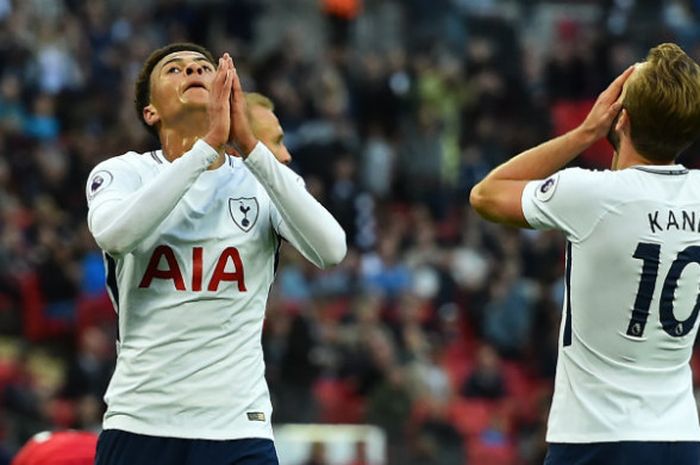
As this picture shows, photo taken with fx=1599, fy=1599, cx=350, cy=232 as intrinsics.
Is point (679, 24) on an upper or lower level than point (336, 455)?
upper

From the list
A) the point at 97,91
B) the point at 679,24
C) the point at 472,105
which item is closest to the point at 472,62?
the point at 472,105

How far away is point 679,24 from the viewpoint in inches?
842

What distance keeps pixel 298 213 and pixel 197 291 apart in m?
0.44

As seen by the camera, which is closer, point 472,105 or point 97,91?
point 97,91

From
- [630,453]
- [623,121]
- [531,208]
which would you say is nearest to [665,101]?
[623,121]

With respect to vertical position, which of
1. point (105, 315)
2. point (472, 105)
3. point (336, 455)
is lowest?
point (336, 455)

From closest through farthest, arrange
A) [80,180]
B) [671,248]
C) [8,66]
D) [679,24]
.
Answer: [671,248] < [80,180] < [8,66] < [679,24]

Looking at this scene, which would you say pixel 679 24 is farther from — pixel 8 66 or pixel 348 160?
pixel 8 66

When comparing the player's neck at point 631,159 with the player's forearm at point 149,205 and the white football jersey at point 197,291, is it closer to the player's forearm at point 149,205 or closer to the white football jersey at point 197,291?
the white football jersey at point 197,291

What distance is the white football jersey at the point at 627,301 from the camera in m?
5.12

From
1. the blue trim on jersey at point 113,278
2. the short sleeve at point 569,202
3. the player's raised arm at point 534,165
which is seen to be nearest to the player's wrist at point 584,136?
the player's raised arm at point 534,165

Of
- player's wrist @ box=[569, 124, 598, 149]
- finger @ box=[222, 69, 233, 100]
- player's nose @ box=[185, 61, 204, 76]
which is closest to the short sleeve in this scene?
player's wrist @ box=[569, 124, 598, 149]

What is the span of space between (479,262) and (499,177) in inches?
479

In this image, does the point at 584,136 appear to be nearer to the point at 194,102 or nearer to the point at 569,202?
the point at 569,202
